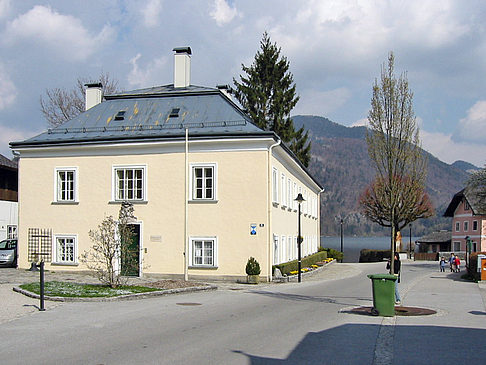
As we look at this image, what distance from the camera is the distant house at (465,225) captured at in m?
80.2

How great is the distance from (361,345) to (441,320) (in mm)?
4542

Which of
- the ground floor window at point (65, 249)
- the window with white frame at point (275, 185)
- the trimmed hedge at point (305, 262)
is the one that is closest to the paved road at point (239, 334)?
the trimmed hedge at point (305, 262)

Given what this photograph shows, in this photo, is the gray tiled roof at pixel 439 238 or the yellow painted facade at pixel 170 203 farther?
the gray tiled roof at pixel 439 238

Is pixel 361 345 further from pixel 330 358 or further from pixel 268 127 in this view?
pixel 268 127

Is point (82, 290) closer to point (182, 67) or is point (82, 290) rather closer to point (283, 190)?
point (283, 190)

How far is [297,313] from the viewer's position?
15.8 m

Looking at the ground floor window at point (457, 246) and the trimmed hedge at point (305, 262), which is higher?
the trimmed hedge at point (305, 262)

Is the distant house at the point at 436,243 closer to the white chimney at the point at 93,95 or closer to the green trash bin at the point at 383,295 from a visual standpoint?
the white chimney at the point at 93,95

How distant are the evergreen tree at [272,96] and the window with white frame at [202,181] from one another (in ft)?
90.5

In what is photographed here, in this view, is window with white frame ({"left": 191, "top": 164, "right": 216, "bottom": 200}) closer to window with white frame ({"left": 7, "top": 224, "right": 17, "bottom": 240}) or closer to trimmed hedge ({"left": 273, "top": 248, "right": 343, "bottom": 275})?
trimmed hedge ({"left": 273, "top": 248, "right": 343, "bottom": 275})

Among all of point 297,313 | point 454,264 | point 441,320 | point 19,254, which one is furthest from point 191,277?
point 454,264

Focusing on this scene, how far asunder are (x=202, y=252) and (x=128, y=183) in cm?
516

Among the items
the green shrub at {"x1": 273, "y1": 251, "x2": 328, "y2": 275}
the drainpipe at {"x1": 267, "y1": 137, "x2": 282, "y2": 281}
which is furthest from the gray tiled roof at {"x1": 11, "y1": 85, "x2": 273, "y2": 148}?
the green shrub at {"x1": 273, "y1": 251, "x2": 328, "y2": 275}

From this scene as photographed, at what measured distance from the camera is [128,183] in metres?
29.3
